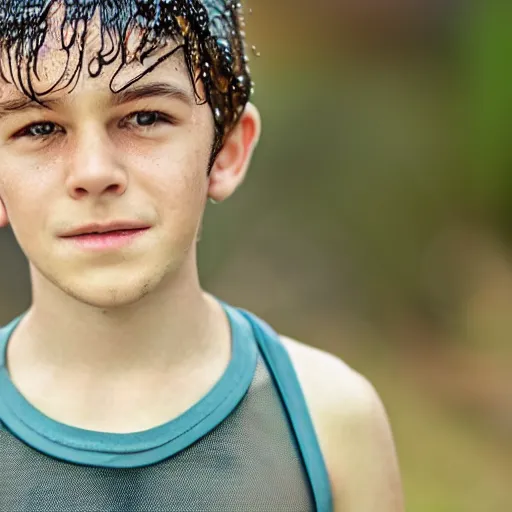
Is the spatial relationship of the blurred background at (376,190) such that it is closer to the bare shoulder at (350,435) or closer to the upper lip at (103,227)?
the bare shoulder at (350,435)

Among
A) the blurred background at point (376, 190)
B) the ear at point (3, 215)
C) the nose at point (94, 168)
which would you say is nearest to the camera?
the nose at point (94, 168)

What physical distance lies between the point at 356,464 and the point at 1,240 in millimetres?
2658

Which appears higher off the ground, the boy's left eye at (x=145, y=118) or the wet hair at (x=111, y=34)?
the wet hair at (x=111, y=34)

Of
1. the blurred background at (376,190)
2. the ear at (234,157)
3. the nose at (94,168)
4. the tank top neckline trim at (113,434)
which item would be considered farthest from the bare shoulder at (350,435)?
the blurred background at (376,190)

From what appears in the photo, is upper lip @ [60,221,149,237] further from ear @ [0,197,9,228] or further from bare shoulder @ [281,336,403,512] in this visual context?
bare shoulder @ [281,336,403,512]

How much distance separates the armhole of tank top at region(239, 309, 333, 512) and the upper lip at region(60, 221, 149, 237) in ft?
1.00

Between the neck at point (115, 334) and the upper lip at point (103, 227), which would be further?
the neck at point (115, 334)

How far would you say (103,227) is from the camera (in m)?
0.92

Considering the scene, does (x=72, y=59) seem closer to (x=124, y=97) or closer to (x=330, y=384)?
(x=124, y=97)

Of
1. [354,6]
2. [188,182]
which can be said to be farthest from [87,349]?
→ [354,6]

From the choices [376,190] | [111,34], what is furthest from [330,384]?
[376,190]

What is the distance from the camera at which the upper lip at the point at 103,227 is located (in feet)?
3.03

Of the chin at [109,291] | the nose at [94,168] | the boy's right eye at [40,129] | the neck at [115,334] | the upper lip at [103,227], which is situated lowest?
the neck at [115,334]

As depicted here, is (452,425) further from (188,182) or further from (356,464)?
(188,182)
